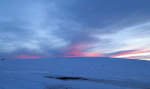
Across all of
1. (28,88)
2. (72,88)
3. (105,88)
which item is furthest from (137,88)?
(28,88)

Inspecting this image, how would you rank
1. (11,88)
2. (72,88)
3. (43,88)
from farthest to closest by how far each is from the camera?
(72,88)
(43,88)
(11,88)

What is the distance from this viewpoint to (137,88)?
6.91m

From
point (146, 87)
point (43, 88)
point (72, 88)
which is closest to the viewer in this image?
point (43, 88)

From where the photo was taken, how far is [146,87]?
7324 millimetres

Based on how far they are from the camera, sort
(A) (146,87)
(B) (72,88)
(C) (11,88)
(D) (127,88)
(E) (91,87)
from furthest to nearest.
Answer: (A) (146,87) < (D) (127,88) < (E) (91,87) < (B) (72,88) < (C) (11,88)

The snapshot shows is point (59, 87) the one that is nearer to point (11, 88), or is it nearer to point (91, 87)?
point (91, 87)

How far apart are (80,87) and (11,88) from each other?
3.01m

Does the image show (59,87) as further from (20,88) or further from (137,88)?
(137,88)

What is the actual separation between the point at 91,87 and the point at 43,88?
2.34 meters

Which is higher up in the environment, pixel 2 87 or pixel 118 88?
pixel 2 87

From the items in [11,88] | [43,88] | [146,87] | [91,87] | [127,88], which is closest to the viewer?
[11,88]

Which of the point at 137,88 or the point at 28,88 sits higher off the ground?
the point at 28,88

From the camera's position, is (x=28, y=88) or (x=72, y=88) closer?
(x=28, y=88)

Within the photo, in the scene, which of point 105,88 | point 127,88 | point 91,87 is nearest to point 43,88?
point 91,87
